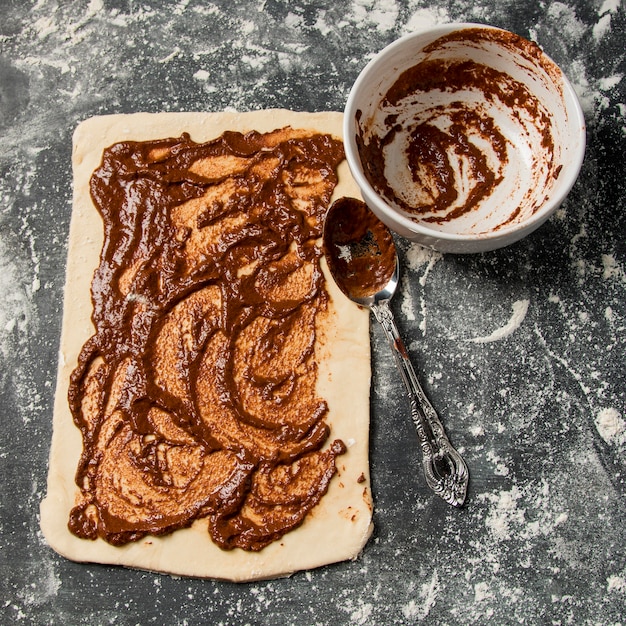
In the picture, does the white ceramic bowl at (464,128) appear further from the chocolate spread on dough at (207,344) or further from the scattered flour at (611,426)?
the scattered flour at (611,426)

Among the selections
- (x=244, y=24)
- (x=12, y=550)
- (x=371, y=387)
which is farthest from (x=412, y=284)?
(x=12, y=550)

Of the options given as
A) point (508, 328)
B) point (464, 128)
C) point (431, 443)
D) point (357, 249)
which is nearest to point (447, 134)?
point (464, 128)

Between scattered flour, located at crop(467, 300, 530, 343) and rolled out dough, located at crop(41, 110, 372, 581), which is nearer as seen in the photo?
rolled out dough, located at crop(41, 110, 372, 581)

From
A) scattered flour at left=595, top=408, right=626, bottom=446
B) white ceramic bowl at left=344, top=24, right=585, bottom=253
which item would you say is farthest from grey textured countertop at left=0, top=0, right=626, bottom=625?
white ceramic bowl at left=344, top=24, right=585, bottom=253

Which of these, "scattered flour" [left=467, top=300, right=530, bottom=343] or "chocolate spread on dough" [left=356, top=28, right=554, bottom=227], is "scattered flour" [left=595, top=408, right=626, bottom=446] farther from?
"chocolate spread on dough" [left=356, top=28, right=554, bottom=227]

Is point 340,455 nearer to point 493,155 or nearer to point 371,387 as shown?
point 371,387

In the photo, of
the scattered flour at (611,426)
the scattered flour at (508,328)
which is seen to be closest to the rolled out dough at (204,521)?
the scattered flour at (508,328)
